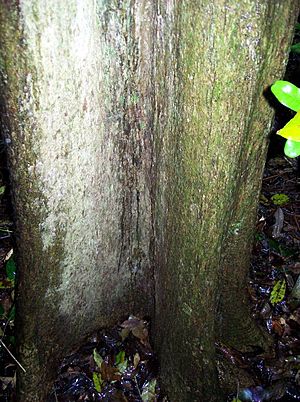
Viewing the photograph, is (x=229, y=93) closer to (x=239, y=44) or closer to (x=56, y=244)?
(x=239, y=44)

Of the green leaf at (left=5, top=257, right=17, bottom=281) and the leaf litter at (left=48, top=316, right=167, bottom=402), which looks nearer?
the leaf litter at (left=48, top=316, right=167, bottom=402)

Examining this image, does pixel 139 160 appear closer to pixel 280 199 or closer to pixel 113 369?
pixel 113 369

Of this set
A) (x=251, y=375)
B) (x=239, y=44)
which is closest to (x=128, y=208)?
(x=239, y=44)

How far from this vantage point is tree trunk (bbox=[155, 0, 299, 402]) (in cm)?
138

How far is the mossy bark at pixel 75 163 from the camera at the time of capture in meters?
1.46

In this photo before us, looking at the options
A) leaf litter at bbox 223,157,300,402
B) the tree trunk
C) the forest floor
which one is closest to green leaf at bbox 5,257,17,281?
the forest floor

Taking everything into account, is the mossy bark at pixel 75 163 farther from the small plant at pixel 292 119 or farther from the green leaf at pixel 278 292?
the green leaf at pixel 278 292

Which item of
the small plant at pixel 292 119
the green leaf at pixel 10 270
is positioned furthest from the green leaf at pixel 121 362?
the small plant at pixel 292 119

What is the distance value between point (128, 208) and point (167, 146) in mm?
479

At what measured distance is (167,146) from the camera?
1778mm

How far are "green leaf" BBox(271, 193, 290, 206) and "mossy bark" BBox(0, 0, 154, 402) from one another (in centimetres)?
163

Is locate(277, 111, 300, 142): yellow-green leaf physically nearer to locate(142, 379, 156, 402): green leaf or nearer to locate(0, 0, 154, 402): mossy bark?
locate(0, 0, 154, 402): mossy bark

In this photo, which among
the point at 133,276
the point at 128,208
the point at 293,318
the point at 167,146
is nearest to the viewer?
the point at 167,146

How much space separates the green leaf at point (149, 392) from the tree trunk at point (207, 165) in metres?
0.10
